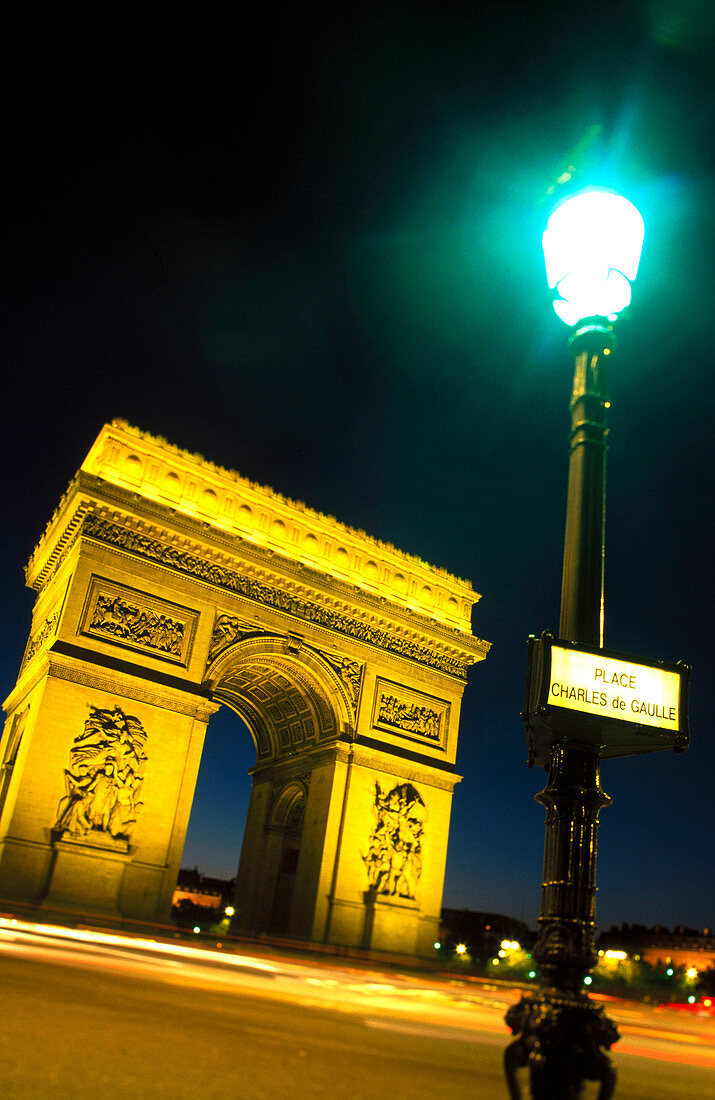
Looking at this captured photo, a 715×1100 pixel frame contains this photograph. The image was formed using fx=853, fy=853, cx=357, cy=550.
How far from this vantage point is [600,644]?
473cm

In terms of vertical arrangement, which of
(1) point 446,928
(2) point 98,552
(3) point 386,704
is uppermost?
(2) point 98,552

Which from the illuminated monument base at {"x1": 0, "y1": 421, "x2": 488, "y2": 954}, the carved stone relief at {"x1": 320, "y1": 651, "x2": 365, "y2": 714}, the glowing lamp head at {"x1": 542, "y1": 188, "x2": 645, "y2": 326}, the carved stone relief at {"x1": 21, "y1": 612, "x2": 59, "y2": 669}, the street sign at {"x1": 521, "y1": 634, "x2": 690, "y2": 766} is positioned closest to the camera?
the street sign at {"x1": 521, "y1": 634, "x2": 690, "y2": 766}

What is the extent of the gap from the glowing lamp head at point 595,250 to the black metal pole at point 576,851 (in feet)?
0.67

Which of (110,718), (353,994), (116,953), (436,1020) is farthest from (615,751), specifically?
(110,718)

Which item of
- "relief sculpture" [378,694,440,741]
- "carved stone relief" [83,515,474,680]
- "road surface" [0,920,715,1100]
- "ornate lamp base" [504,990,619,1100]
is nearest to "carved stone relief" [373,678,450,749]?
"relief sculpture" [378,694,440,741]

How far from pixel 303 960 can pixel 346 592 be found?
10.7m

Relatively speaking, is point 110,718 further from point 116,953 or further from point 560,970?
point 560,970

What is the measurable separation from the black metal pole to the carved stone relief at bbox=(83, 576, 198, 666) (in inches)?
688

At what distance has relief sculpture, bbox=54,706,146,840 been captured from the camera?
63.1 feet

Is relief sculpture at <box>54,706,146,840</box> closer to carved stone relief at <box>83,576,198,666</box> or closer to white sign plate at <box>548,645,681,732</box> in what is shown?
carved stone relief at <box>83,576,198,666</box>

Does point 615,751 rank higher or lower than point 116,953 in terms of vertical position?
higher

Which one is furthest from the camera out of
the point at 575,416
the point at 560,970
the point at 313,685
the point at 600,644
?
the point at 313,685

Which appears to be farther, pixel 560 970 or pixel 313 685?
pixel 313 685

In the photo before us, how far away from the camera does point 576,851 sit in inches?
164
